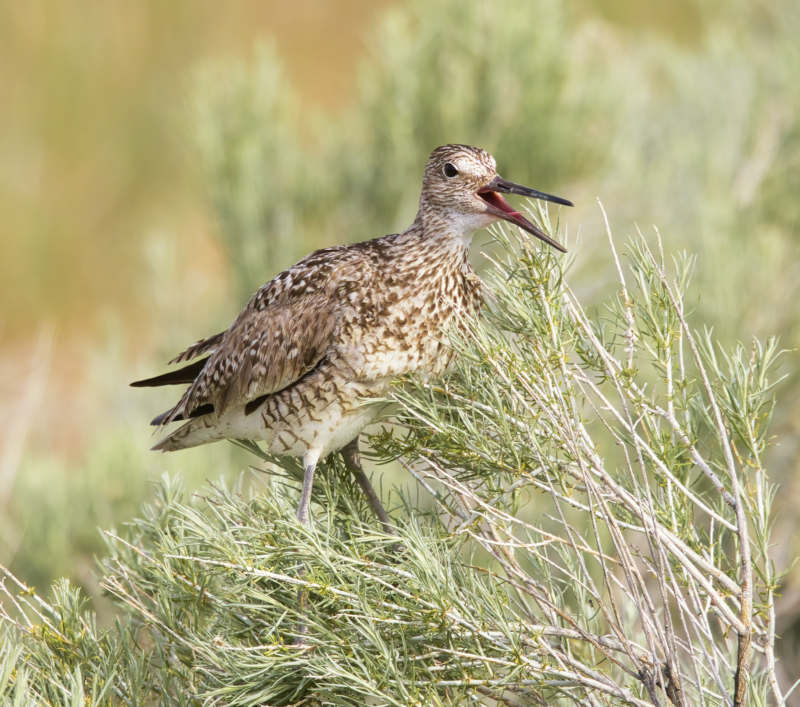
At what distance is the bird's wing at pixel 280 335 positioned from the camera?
2586mm

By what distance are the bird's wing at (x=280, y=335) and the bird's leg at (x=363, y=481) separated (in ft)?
0.80

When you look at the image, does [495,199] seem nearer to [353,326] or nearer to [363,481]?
[353,326]

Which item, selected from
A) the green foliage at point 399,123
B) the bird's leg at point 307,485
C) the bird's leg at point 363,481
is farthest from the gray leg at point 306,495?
the green foliage at point 399,123

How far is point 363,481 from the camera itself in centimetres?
245

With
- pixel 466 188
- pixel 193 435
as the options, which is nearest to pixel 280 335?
pixel 193 435

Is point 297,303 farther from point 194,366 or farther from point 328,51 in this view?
point 328,51

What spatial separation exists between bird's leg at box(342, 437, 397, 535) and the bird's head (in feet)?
2.18

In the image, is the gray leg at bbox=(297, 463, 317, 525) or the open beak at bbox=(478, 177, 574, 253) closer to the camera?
the open beak at bbox=(478, 177, 574, 253)

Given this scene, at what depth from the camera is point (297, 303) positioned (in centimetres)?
267

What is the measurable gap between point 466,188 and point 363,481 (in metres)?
0.81

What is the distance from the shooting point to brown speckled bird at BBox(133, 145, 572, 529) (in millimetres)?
2428

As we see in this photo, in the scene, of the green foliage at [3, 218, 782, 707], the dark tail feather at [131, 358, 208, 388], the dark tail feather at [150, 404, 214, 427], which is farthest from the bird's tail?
the green foliage at [3, 218, 782, 707]

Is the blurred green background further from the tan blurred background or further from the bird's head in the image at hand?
the tan blurred background

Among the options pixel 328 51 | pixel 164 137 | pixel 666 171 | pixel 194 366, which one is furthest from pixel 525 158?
pixel 328 51
